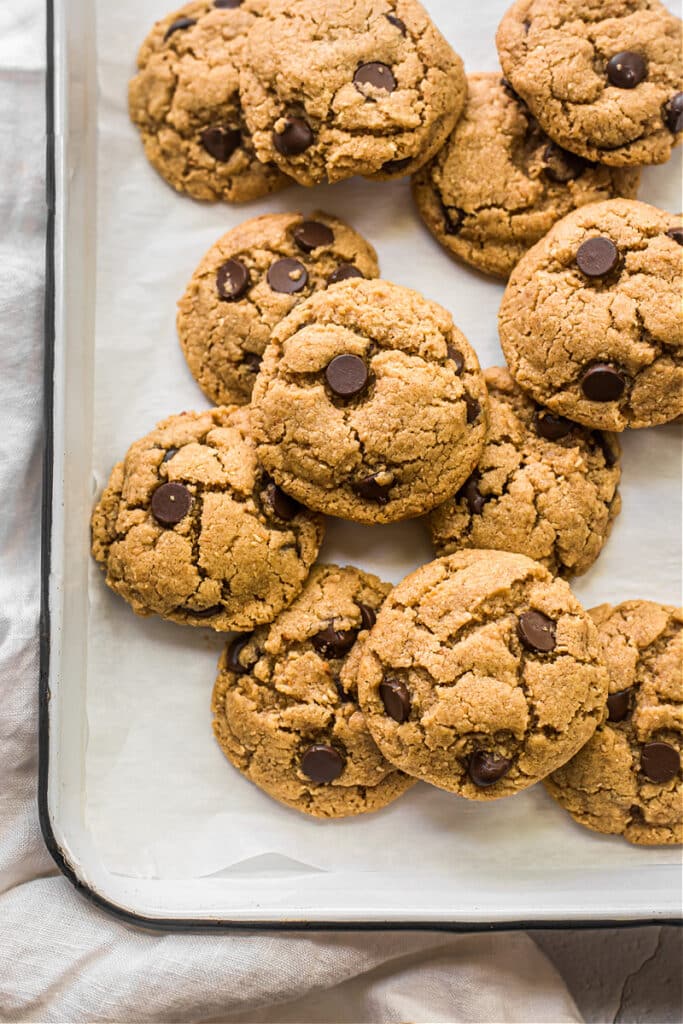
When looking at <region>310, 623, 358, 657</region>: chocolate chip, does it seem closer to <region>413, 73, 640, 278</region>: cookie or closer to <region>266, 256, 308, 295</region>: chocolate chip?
<region>266, 256, 308, 295</region>: chocolate chip

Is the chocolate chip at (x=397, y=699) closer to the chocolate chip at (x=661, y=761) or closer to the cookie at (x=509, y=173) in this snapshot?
the chocolate chip at (x=661, y=761)

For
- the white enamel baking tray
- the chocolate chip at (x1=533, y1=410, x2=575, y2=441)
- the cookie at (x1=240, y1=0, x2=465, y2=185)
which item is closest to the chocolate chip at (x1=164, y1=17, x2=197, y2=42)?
the white enamel baking tray

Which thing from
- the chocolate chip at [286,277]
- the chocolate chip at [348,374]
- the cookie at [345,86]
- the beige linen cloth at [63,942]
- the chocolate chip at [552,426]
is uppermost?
the cookie at [345,86]

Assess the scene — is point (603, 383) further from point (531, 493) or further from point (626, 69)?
point (626, 69)

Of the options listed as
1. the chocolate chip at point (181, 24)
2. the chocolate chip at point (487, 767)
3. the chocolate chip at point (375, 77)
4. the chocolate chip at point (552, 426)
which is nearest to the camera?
the chocolate chip at point (487, 767)

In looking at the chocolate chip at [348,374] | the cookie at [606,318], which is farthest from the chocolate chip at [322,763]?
the cookie at [606,318]

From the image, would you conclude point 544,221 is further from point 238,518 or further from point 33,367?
point 33,367

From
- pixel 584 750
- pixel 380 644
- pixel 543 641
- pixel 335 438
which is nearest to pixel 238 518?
pixel 335 438
